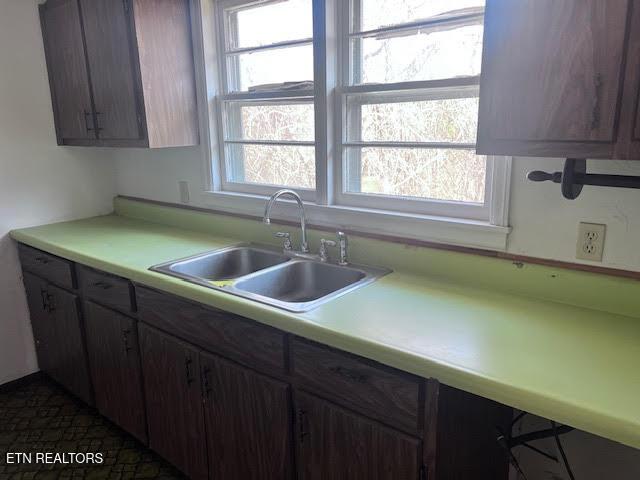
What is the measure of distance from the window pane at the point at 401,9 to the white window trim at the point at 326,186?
0.43ft

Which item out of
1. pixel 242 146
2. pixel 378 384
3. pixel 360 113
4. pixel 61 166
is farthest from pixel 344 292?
pixel 61 166

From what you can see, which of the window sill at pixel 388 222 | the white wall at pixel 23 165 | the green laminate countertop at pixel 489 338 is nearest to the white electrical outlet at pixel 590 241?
the green laminate countertop at pixel 489 338

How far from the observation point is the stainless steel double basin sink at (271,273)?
5.81ft

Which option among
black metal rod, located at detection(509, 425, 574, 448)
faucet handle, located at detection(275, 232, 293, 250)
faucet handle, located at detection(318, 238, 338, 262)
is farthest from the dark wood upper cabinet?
black metal rod, located at detection(509, 425, 574, 448)

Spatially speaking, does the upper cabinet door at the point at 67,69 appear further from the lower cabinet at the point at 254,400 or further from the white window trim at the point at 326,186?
the lower cabinet at the point at 254,400

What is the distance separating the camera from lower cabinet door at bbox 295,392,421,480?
126 centimetres

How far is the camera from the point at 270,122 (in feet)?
7.62

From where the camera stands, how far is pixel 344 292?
1613mm

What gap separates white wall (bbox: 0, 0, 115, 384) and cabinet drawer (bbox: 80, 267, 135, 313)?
797mm

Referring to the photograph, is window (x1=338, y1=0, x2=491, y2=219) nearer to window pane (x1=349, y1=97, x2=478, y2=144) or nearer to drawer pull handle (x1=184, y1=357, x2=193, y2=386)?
window pane (x1=349, y1=97, x2=478, y2=144)

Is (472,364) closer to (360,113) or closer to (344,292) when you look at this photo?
(344,292)

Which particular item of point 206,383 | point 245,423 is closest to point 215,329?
point 206,383

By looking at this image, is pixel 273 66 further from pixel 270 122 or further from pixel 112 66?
pixel 112 66

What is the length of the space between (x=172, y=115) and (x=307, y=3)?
0.82m
